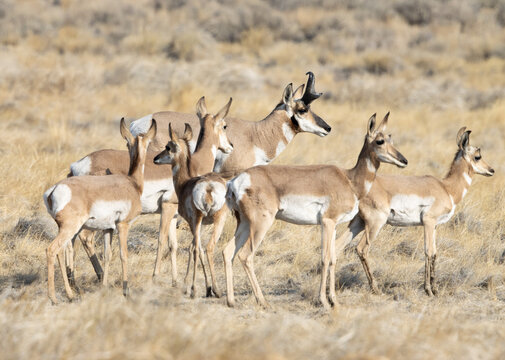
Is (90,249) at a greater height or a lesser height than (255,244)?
lesser

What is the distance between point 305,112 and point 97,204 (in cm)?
359

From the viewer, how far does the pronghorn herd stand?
7238 mm

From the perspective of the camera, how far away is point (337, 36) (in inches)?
1165

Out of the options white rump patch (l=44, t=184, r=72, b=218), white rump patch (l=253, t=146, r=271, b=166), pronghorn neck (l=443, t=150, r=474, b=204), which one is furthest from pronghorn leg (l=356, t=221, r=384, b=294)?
white rump patch (l=44, t=184, r=72, b=218)

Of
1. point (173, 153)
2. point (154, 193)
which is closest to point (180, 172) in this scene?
point (173, 153)

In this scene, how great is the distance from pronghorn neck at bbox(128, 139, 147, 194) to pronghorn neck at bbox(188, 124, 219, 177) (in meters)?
0.53

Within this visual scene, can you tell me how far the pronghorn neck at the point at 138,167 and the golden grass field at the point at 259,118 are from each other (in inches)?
41.5

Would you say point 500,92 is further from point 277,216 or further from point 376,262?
point 277,216

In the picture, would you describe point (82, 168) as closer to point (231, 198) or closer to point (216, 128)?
point (216, 128)

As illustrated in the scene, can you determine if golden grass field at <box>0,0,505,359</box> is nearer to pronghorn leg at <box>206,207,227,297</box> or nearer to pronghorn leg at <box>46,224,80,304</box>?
pronghorn leg at <box>46,224,80,304</box>

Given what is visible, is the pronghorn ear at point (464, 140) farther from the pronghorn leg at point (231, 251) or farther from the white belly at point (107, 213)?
the white belly at point (107, 213)

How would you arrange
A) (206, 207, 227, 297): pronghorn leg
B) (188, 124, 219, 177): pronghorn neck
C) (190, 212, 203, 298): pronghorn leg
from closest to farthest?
(190, 212, 203, 298): pronghorn leg, (206, 207, 227, 297): pronghorn leg, (188, 124, 219, 177): pronghorn neck

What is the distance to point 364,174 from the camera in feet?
25.7

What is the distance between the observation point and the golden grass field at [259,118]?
467cm
